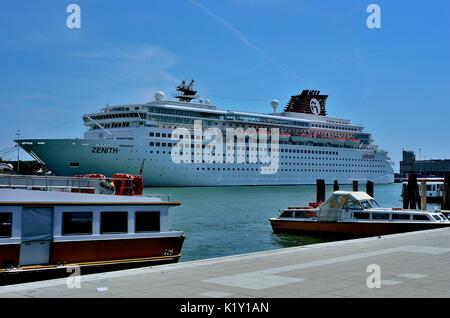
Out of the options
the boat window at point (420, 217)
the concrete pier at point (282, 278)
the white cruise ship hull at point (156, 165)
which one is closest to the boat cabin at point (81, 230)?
the concrete pier at point (282, 278)

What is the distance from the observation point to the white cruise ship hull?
6519cm

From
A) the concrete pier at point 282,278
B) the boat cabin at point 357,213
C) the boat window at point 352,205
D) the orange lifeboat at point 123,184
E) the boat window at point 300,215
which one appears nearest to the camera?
the concrete pier at point 282,278

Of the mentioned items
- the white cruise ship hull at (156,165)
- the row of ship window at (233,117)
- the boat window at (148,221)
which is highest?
the row of ship window at (233,117)

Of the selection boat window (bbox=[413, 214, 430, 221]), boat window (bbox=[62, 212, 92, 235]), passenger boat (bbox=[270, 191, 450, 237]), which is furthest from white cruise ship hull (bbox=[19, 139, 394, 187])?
boat window (bbox=[62, 212, 92, 235])

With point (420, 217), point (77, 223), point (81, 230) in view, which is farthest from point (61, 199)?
point (420, 217)

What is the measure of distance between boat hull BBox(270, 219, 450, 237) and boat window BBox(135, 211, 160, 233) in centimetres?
1291

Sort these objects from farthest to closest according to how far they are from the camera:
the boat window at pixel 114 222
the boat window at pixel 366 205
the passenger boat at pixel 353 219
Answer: the boat window at pixel 366 205 < the passenger boat at pixel 353 219 < the boat window at pixel 114 222

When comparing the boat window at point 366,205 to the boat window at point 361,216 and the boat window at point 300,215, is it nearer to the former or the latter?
the boat window at point 361,216

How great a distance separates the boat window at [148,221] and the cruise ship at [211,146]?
51326mm

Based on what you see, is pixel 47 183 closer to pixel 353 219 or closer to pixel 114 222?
pixel 114 222

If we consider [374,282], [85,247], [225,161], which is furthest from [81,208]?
[225,161]

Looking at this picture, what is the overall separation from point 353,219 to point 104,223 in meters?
15.1

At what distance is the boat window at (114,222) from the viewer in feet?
47.7
